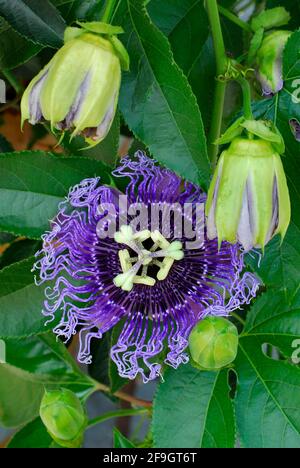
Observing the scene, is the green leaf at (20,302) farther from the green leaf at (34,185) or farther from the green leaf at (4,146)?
the green leaf at (4,146)

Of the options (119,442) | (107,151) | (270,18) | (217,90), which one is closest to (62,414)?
(119,442)

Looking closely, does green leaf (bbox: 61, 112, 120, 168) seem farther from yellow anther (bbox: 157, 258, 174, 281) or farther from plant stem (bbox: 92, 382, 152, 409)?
plant stem (bbox: 92, 382, 152, 409)

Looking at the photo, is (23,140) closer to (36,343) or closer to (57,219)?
(36,343)

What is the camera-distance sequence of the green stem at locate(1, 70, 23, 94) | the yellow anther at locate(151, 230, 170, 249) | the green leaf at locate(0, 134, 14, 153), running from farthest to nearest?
the green leaf at locate(0, 134, 14, 153)
the green stem at locate(1, 70, 23, 94)
the yellow anther at locate(151, 230, 170, 249)

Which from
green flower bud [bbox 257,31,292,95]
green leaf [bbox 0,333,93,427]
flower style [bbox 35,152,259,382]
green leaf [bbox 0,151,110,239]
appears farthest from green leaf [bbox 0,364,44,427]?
green flower bud [bbox 257,31,292,95]

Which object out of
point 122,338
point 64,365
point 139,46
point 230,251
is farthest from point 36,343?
point 139,46

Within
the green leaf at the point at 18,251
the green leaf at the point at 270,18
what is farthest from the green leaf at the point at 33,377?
the green leaf at the point at 270,18

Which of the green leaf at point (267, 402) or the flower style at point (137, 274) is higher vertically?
the flower style at point (137, 274)
